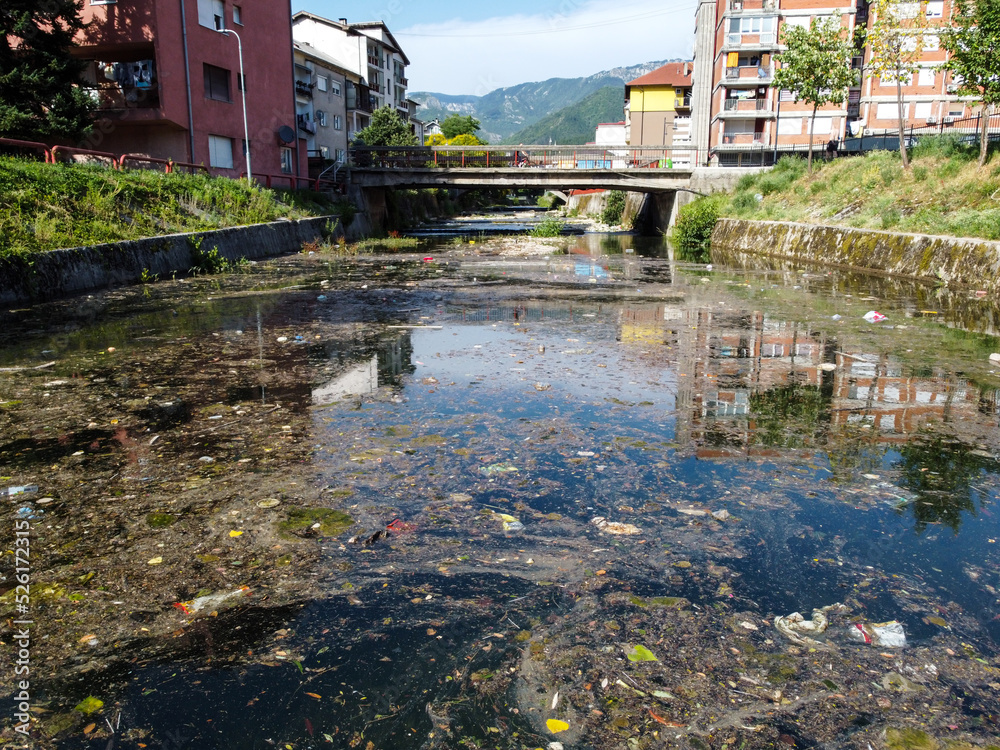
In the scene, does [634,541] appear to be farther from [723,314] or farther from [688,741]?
[723,314]

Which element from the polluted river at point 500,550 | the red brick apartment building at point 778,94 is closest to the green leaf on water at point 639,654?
the polluted river at point 500,550

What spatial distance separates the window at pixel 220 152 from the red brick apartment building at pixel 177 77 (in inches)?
1.5

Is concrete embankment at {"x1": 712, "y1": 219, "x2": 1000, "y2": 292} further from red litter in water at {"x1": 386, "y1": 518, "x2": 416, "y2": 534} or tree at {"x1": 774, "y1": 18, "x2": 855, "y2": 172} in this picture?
red litter in water at {"x1": 386, "y1": 518, "x2": 416, "y2": 534}

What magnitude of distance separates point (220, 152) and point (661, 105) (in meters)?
61.6

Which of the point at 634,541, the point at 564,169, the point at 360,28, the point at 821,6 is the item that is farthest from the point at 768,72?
the point at 634,541

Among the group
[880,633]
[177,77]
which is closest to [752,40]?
[177,77]

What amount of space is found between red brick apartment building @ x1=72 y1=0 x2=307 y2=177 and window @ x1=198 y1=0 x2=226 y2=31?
0.11 ft

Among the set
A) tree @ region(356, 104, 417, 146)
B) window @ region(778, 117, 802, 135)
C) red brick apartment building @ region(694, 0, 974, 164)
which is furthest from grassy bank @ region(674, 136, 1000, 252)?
tree @ region(356, 104, 417, 146)

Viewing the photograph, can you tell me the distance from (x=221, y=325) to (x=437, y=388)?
13.1 feet

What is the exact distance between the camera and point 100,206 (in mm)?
13500

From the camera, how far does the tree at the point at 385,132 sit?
57.7 m

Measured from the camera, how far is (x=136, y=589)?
279 cm

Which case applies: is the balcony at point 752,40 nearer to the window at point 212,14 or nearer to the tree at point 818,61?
the tree at point 818,61

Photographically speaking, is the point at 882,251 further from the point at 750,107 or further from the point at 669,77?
the point at 669,77
